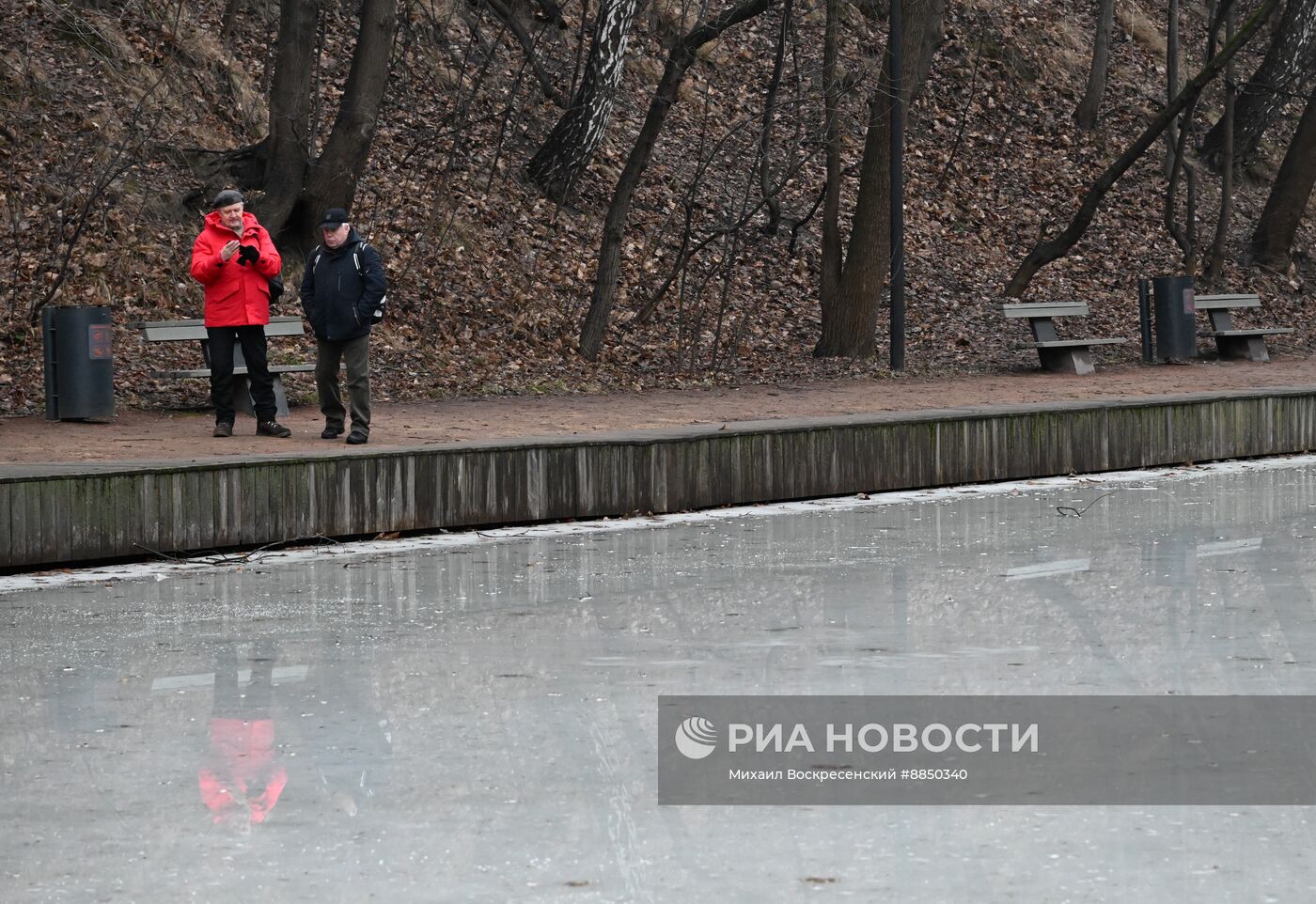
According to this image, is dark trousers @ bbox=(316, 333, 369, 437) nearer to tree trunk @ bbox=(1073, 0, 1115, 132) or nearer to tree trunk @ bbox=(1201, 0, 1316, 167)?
tree trunk @ bbox=(1201, 0, 1316, 167)

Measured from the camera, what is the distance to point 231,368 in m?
12.1

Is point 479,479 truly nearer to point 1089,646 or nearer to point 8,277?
point 1089,646

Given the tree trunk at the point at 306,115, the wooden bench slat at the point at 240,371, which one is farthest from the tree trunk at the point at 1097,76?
the wooden bench slat at the point at 240,371

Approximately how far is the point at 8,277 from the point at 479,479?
7.97m

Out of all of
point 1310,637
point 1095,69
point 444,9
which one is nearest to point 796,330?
point 444,9

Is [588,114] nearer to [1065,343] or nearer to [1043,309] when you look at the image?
[1043,309]

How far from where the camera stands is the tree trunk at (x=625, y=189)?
18.8 metres

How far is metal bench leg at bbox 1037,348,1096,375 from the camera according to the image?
19984 mm

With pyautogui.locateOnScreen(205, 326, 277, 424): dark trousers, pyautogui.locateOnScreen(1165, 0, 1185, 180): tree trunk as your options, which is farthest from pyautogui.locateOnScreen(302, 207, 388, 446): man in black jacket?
pyautogui.locateOnScreen(1165, 0, 1185, 180): tree trunk

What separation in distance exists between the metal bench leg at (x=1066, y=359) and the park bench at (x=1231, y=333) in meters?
2.07

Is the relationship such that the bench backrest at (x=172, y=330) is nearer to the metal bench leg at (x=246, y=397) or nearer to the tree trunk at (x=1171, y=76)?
the metal bench leg at (x=246, y=397)

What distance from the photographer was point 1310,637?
259 inches

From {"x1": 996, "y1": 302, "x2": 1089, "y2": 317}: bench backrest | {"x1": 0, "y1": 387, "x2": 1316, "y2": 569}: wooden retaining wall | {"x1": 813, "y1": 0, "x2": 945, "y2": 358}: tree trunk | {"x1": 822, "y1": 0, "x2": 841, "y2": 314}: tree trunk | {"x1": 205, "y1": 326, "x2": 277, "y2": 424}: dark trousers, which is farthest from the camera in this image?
{"x1": 822, "y1": 0, "x2": 841, "y2": 314}: tree trunk

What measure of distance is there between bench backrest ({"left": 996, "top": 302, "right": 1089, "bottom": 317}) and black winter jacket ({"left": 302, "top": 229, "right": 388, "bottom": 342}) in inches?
379
